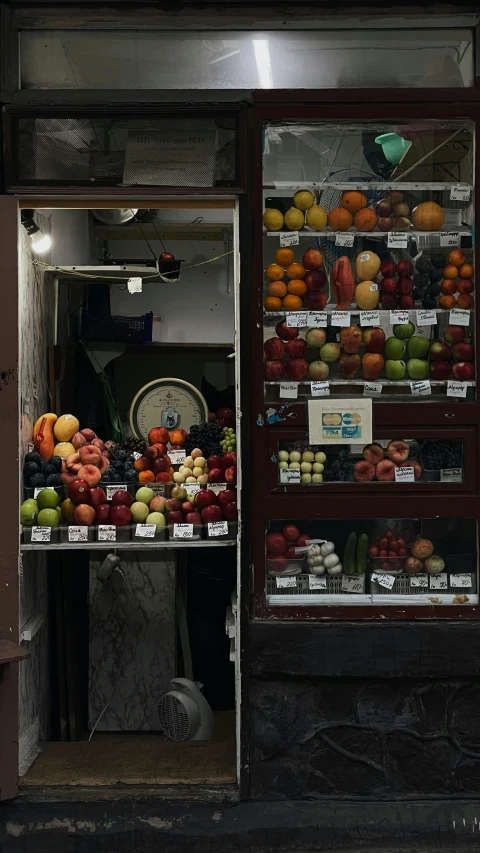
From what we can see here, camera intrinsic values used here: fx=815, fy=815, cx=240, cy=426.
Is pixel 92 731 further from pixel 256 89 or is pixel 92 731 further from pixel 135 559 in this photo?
pixel 256 89

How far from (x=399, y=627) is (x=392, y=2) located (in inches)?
124

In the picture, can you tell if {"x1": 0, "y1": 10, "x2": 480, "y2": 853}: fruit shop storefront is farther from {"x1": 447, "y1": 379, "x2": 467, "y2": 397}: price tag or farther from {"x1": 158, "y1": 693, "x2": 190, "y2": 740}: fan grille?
{"x1": 158, "y1": 693, "x2": 190, "y2": 740}: fan grille

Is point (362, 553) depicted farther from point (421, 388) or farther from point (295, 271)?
point (295, 271)

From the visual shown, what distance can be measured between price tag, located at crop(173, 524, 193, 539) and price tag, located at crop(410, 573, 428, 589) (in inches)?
45.9

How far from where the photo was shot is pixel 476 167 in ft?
13.6

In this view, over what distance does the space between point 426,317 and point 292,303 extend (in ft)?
2.28

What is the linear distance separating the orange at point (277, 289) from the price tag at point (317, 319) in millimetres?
166

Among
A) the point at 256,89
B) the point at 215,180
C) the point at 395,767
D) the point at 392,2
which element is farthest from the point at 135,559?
the point at 392,2

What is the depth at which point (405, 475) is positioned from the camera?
4141 mm

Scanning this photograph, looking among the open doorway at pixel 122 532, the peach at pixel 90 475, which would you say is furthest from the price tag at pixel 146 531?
the peach at pixel 90 475

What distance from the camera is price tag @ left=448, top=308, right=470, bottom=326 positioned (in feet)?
13.6

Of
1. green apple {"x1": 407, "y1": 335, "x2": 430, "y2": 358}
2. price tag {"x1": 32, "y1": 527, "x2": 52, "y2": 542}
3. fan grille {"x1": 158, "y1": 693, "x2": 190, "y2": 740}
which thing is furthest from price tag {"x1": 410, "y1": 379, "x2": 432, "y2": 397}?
fan grille {"x1": 158, "y1": 693, "x2": 190, "y2": 740}

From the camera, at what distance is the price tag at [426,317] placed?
4.19 metres

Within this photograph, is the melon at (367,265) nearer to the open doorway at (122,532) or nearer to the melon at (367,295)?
the melon at (367,295)
